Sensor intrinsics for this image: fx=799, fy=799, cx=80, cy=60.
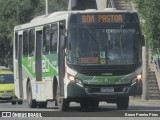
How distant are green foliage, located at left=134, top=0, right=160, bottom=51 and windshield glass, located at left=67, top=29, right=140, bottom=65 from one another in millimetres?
5731

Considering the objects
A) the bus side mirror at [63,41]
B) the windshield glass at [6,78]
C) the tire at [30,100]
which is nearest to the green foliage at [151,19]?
the tire at [30,100]

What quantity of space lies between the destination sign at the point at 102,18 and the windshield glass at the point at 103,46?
1.08 ft

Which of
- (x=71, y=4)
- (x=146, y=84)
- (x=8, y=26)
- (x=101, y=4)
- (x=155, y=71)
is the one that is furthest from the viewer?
(x=8, y=26)

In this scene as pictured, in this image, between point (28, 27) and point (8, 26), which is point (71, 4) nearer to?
point (8, 26)

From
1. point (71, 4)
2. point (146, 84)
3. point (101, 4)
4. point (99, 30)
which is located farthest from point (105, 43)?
point (71, 4)

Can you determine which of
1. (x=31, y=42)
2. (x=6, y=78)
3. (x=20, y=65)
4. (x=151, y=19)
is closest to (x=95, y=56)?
(x=31, y=42)

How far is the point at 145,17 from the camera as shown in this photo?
33.2 m

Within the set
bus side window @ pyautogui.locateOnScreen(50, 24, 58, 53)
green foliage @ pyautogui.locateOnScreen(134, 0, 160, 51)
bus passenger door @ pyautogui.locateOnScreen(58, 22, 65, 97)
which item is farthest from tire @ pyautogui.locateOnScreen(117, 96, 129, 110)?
green foliage @ pyautogui.locateOnScreen(134, 0, 160, 51)

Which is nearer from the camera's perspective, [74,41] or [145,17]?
[74,41]

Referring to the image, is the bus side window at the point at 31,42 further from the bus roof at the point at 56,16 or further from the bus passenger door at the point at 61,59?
the bus passenger door at the point at 61,59

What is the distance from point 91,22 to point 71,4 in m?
29.8

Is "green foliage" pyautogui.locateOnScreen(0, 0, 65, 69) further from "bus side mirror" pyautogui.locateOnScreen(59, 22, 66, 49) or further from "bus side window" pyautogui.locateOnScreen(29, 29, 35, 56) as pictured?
"bus side mirror" pyautogui.locateOnScreen(59, 22, 66, 49)

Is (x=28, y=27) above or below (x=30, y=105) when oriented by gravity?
above

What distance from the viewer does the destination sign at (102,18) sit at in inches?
1053
